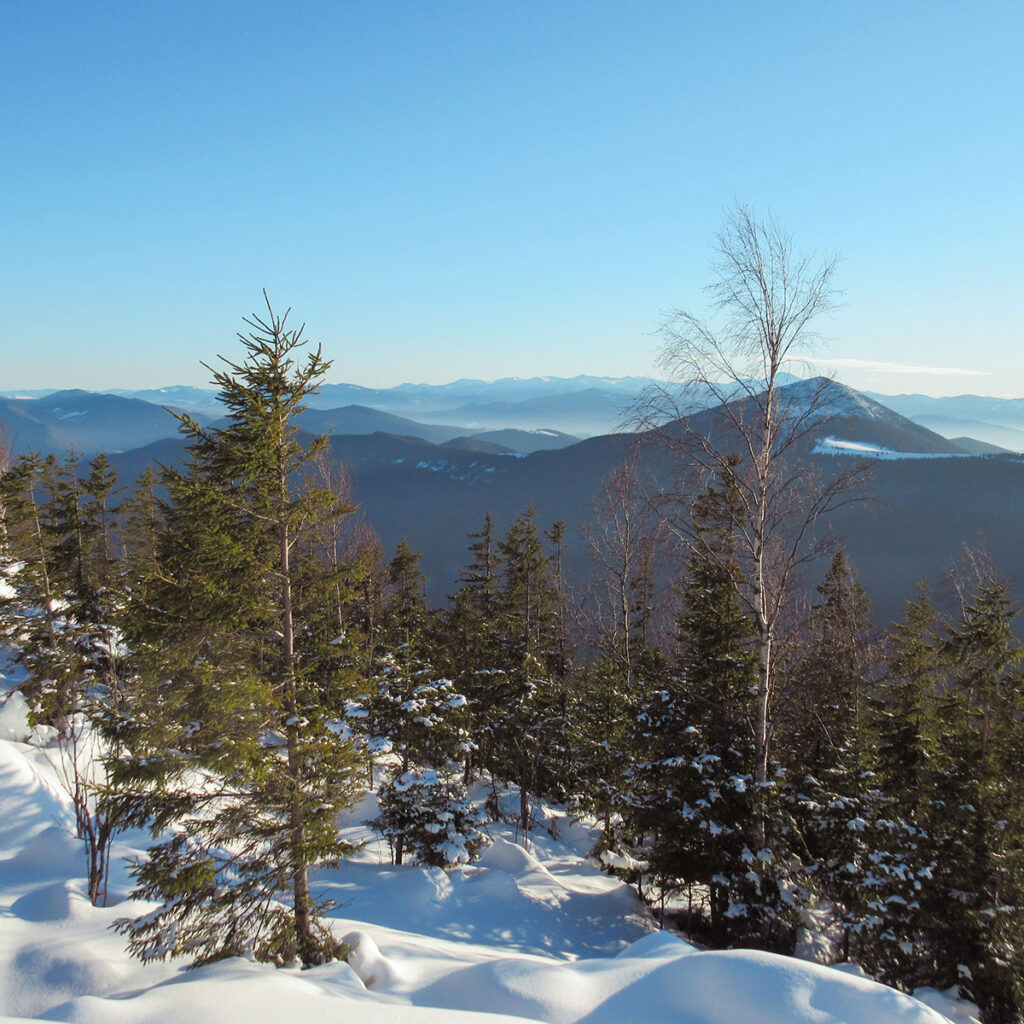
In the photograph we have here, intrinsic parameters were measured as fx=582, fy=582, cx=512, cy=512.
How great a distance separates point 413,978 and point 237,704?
4.10 m

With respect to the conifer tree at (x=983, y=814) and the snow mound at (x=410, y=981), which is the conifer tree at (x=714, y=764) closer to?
the snow mound at (x=410, y=981)

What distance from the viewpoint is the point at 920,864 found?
9.84m

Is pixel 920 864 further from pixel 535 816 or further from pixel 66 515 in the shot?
pixel 66 515

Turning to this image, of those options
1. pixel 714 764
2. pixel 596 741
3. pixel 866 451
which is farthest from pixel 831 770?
pixel 866 451

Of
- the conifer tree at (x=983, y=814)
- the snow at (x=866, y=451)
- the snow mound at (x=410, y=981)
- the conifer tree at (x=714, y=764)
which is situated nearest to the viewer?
the snow mound at (x=410, y=981)

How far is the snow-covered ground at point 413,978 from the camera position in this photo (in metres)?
5.50

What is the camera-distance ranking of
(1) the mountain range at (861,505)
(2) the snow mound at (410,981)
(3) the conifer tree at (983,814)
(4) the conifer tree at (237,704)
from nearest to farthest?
(2) the snow mound at (410,981), (4) the conifer tree at (237,704), (3) the conifer tree at (983,814), (1) the mountain range at (861,505)

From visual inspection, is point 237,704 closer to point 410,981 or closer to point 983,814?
point 410,981

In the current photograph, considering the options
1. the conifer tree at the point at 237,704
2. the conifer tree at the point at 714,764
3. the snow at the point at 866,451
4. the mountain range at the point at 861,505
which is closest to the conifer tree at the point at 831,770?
the conifer tree at the point at 714,764

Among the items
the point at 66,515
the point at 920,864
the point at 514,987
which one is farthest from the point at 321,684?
the point at 66,515

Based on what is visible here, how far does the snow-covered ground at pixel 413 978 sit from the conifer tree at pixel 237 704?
2.24 feet

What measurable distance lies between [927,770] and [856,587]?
18320 millimetres

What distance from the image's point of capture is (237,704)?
272 inches

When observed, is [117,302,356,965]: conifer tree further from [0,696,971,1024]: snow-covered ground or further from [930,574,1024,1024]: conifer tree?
[930,574,1024,1024]: conifer tree
